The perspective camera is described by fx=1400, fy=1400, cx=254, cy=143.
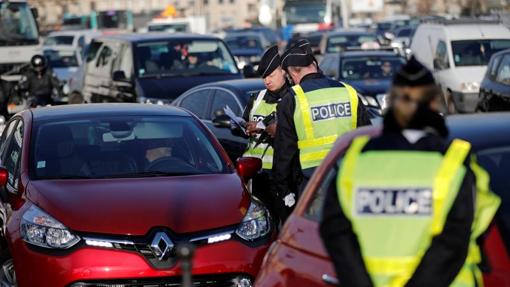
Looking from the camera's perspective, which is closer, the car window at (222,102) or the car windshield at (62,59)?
the car window at (222,102)

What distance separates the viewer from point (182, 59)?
2047 centimetres

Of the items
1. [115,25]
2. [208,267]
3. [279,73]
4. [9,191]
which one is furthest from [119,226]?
[115,25]

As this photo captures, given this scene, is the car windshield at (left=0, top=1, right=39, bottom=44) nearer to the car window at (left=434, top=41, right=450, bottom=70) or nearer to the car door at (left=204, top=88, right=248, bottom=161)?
the car window at (left=434, top=41, right=450, bottom=70)

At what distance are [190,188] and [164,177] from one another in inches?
14.4

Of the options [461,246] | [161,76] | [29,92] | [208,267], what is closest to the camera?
[461,246]

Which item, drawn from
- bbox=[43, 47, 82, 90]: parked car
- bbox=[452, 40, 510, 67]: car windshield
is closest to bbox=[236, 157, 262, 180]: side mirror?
bbox=[452, 40, 510, 67]: car windshield

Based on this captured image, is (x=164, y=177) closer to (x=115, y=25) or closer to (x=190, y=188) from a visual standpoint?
(x=190, y=188)

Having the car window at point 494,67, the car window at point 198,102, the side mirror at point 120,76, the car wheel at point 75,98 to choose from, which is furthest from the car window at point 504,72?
the car wheel at point 75,98

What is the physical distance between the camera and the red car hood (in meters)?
8.10

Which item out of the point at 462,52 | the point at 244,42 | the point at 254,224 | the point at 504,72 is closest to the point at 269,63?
the point at 254,224

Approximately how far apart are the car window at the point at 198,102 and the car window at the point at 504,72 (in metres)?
6.35

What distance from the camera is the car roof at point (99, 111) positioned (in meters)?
9.77

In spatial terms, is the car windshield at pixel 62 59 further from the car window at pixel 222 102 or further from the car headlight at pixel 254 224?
the car headlight at pixel 254 224

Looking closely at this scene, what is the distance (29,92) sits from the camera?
73.4ft
